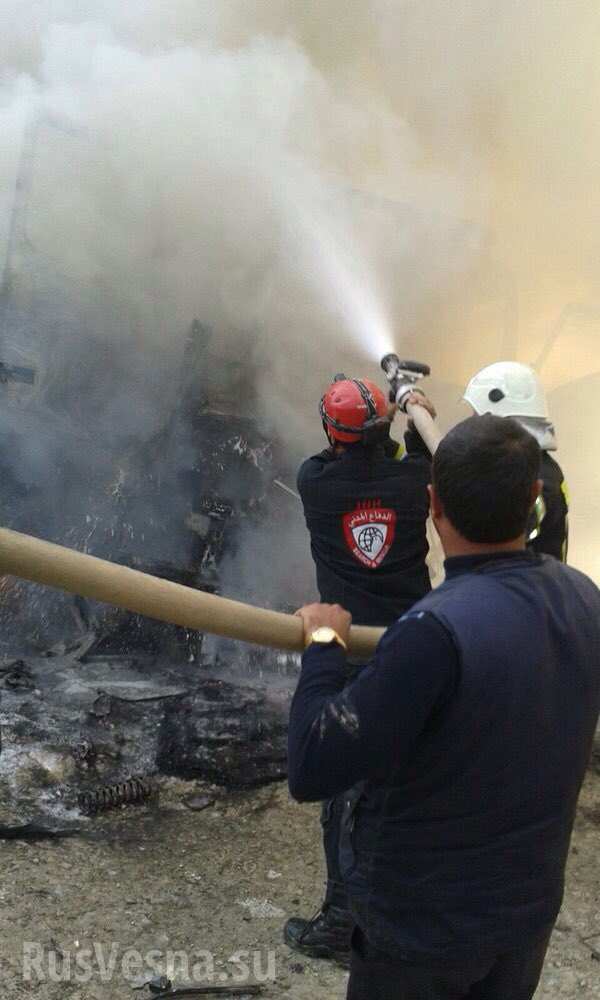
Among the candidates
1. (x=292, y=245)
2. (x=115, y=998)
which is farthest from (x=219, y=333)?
(x=115, y=998)

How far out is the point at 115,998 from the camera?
2678mm

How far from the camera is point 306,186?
25.9 ft

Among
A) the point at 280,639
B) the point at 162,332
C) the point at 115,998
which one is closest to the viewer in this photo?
the point at 280,639

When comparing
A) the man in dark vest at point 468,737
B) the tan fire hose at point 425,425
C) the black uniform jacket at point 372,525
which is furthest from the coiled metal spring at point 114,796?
the man in dark vest at point 468,737

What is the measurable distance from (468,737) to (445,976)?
487mm

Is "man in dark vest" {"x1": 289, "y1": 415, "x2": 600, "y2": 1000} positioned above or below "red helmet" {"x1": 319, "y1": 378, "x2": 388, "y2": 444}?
below

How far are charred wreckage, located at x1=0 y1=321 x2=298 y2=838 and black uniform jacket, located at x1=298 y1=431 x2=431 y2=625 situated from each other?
1.47 metres

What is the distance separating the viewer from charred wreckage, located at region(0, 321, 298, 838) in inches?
159

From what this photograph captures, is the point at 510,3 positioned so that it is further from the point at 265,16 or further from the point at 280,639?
the point at 280,639

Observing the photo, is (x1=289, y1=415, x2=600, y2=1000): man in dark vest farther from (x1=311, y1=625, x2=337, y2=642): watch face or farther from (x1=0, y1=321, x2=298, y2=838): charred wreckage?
(x1=0, y1=321, x2=298, y2=838): charred wreckage

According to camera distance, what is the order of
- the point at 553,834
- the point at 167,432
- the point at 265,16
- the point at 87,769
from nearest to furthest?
the point at 553,834, the point at 87,769, the point at 167,432, the point at 265,16

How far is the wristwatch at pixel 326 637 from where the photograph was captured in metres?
1.64

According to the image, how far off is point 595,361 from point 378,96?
339 centimetres

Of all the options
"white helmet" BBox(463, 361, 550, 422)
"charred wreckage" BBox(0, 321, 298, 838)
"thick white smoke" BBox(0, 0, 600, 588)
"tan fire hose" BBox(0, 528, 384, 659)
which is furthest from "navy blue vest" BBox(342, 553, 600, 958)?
"thick white smoke" BBox(0, 0, 600, 588)
